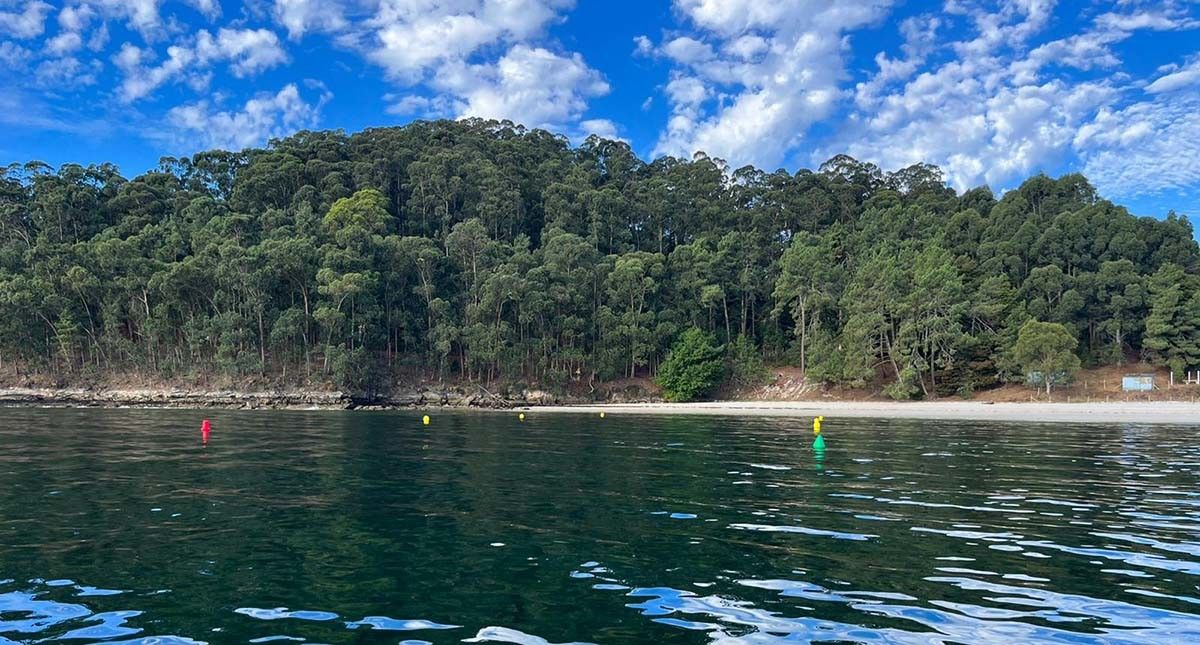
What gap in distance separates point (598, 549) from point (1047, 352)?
5978 centimetres

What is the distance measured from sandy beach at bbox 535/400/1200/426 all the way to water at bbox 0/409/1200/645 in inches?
928

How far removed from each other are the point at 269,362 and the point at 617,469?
64.1 metres

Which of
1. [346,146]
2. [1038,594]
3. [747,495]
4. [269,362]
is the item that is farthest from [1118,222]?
[346,146]

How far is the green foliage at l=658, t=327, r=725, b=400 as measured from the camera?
73.5 m

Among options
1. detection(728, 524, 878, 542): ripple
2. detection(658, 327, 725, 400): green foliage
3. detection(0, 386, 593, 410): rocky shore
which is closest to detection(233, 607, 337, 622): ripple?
detection(728, 524, 878, 542): ripple

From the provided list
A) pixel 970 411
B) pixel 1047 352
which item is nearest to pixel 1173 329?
pixel 1047 352

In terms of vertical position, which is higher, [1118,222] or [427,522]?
[1118,222]

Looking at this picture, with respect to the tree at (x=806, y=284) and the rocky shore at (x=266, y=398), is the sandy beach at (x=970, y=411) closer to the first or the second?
the rocky shore at (x=266, y=398)

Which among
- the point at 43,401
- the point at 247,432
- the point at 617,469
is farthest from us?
the point at 43,401

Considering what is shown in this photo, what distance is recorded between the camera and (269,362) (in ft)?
244

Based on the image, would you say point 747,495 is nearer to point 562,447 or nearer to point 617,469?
point 617,469

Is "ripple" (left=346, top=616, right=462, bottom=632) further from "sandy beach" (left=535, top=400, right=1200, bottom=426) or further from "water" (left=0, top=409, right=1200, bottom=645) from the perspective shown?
"sandy beach" (left=535, top=400, right=1200, bottom=426)

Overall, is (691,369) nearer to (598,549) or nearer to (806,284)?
(806,284)

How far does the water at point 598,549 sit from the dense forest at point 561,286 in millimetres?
48510
